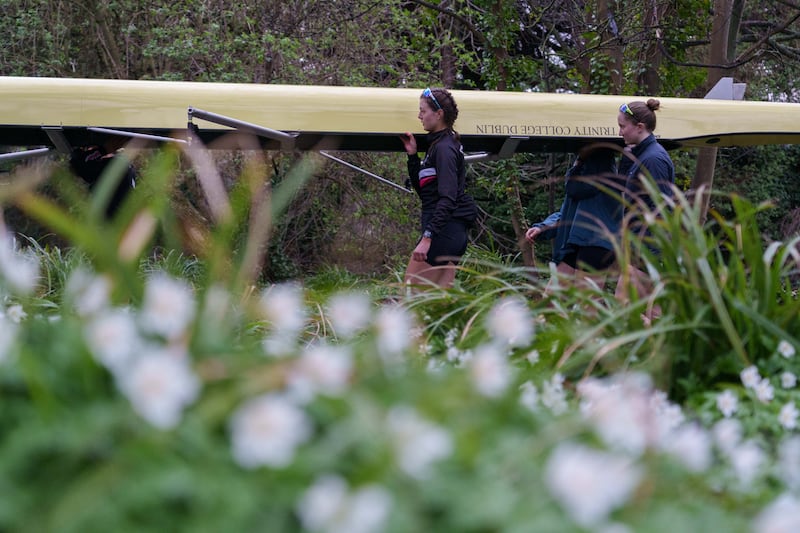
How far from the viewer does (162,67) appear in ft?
40.1

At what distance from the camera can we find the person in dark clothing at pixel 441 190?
5.66 meters

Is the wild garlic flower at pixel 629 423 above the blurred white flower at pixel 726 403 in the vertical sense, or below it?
above

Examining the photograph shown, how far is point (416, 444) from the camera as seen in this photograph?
129cm

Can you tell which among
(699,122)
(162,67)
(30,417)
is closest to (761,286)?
(30,417)

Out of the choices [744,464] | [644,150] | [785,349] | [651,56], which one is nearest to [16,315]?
[744,464]

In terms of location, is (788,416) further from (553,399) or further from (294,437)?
(294,437)

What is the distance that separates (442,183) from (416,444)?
4470 mm

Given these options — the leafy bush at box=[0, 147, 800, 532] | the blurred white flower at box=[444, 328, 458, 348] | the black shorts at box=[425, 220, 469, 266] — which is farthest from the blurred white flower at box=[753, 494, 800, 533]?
the black shorts at box=[425, 220, 469, 266]

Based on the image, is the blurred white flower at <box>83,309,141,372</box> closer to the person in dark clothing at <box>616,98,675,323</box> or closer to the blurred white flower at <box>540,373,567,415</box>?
the blurred white flower at <box>540,373,567,415</box>

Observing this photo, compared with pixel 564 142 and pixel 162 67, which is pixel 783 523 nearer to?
pixel 564 142

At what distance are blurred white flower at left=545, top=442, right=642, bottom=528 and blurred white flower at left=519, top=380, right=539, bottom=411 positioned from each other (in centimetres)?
71

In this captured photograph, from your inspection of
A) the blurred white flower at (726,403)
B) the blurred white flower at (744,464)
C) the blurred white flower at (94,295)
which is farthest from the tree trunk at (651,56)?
the blurred white flower at (94,295)

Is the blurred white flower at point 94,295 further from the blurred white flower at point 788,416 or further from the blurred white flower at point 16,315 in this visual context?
Result: the blurred white flower at point 788,416

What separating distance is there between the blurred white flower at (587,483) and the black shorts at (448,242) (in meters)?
4.39
